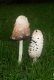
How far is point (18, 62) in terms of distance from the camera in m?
4.28

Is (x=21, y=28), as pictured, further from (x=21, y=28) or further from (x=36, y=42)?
(x=36, y=42)

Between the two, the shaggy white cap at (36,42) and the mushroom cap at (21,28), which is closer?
the mushroom cap at (21,28)

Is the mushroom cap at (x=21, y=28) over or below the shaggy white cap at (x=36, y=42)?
over

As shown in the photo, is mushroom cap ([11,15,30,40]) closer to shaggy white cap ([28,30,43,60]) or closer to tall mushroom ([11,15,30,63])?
tall mushroom ([11,15,30,63])

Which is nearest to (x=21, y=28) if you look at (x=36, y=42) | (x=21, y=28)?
(x=21, y=28)

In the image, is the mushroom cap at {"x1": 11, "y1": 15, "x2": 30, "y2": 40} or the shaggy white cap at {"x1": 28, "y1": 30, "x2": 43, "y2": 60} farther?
the shaggy white cap at {"x1": 28, "y1": 30, "x2": 43, "y2": 60}

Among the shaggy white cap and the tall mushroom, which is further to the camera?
the shaggy white cap

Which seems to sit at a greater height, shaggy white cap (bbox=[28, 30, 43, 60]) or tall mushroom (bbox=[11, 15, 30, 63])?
tall mushroom (bbox=[11, 15, 30, 63])

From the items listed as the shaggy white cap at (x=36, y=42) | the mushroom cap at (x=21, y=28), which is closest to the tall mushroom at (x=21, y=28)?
the mushroom cap at (x=21, y=28)

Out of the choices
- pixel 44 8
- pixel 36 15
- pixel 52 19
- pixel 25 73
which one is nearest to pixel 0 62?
pixel 25 73

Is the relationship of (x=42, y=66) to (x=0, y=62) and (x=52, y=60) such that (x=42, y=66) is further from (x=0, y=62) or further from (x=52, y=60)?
(x=0, y=62)

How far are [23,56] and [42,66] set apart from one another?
49 centimetres

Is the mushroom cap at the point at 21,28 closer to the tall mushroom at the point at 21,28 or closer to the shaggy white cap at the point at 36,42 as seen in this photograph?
the tall mushroom at the point at 21,28

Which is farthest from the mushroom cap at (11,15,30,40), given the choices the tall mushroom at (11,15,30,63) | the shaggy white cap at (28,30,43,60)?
the shaggy white cap at (28,30,43,60)
